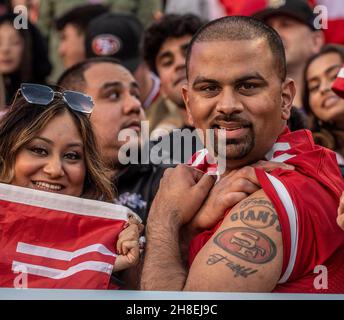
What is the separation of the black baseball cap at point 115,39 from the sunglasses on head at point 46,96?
200 cm

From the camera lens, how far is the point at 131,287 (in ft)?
9.43

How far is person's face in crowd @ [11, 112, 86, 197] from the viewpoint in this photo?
297 centimetres

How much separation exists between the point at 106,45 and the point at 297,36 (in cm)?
118

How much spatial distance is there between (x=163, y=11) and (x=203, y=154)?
357cm

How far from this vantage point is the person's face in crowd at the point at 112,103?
381 cm

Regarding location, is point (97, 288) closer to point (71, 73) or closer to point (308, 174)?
point (308, 174)

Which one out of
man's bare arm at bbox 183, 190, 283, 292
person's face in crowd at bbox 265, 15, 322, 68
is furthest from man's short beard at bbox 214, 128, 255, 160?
person's face in crowd at bbox 265, 15, 322, 68

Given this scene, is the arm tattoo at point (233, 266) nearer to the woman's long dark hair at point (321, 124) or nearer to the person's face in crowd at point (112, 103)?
the person's face in crowd at point (112, 103)

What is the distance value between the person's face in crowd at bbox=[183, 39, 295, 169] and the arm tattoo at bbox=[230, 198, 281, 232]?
29cm

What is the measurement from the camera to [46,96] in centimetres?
313

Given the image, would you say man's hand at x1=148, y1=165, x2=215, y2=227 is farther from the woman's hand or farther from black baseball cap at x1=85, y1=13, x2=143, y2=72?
black baseball cap at x1=85, y1=13, x2=143, y2=72
